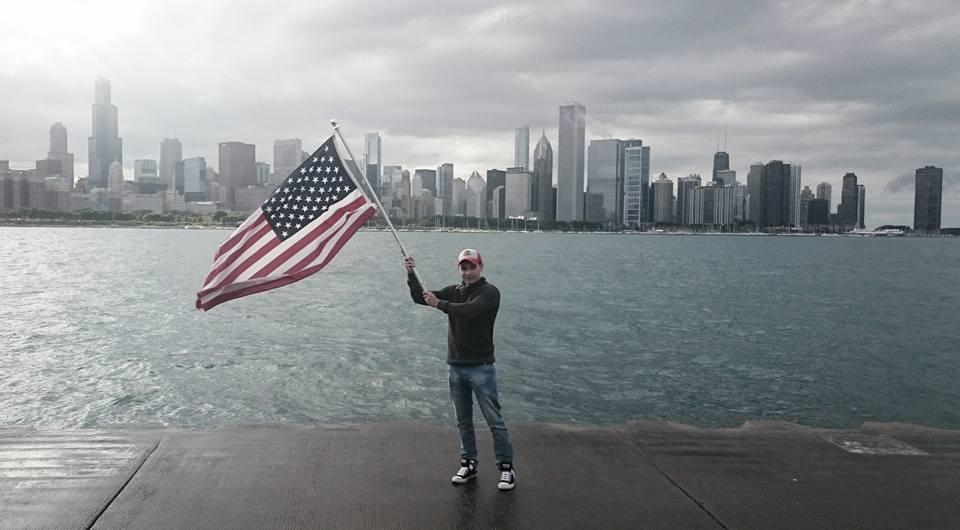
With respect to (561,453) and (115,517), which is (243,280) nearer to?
(115,517)

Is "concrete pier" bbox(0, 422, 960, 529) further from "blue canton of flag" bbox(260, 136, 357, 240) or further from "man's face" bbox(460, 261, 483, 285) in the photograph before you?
"blue canton of flag" bbox(260, 136, 357, 240)

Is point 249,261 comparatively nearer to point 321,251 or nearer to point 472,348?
point 321,251

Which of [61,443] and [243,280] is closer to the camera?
[243,280]

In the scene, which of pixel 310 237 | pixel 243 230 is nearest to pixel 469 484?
pixel 310 237

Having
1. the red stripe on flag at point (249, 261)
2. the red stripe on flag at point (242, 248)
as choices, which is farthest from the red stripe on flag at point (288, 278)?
the red stripe on flag at point (242, 248)

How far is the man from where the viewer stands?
6.71 metres

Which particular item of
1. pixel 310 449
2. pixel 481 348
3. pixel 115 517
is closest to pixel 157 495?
pixel 115 517

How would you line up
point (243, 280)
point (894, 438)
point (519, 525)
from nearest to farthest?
point (519, 525) < point (243, 280) < point (894, 438)

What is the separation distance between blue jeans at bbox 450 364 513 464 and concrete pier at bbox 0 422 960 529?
1.45ft

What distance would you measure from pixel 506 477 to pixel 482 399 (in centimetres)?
74

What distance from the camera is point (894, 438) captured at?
9156mm

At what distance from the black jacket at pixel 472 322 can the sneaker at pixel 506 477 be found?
964 mm

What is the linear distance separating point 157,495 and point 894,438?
315 inches

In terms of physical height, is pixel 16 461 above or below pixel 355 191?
below
